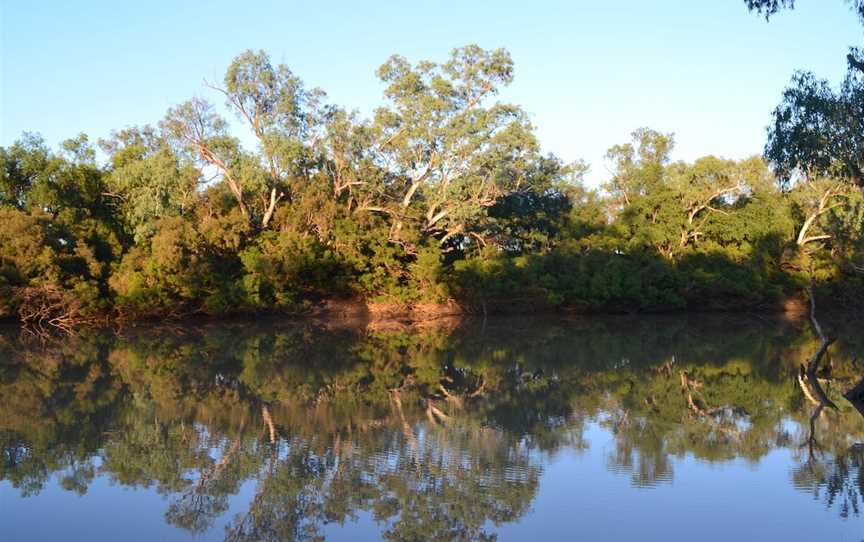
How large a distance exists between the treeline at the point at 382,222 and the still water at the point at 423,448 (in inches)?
265

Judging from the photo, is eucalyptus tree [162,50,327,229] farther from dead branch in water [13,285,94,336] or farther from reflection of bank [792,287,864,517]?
reflection of bank [792,287,864,517]

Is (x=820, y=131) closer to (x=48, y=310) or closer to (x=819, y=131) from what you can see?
(x=819, y=131)

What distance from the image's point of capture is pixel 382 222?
26.9 meters

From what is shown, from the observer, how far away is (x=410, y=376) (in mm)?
13852

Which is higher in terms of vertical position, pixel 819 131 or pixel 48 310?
pixel 819 131

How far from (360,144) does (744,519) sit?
20.9 meters

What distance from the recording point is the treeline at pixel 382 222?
22.3m

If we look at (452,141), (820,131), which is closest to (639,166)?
(452,141)

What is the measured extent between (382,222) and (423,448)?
1888 cm

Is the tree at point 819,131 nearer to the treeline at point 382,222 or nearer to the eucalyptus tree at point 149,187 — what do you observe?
the treeline at point 382,222

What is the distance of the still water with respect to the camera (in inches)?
244

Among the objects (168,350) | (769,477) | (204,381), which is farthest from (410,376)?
(769,477)

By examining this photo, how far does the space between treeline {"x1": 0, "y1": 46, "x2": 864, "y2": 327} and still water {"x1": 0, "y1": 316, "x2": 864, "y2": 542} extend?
22.1 ft

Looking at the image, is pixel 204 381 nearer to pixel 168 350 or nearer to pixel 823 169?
pixel 168 350
